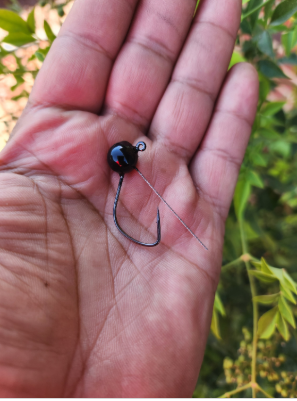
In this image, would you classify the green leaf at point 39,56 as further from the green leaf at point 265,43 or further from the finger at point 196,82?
the green leaf at point 265,43

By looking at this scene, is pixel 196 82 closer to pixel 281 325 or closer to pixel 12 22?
pixel 12 22

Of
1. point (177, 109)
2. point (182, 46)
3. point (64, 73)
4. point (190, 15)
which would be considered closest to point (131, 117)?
point (177, 109)

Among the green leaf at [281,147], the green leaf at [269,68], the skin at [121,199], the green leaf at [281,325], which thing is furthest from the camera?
the green leaf at [281,147]

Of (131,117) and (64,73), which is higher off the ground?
(64,73)

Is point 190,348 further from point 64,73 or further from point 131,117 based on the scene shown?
point 64,73

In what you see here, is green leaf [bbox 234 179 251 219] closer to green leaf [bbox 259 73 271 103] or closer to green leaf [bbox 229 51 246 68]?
green leaf [bbox 259 73 271 103]

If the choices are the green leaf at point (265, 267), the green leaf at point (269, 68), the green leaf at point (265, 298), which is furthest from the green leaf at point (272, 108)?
the green leaf at point (265, 298)

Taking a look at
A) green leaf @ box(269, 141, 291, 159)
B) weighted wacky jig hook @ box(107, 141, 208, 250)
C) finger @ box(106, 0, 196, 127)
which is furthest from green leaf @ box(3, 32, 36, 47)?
green leaf @ box(269, 141, 291, 159)
